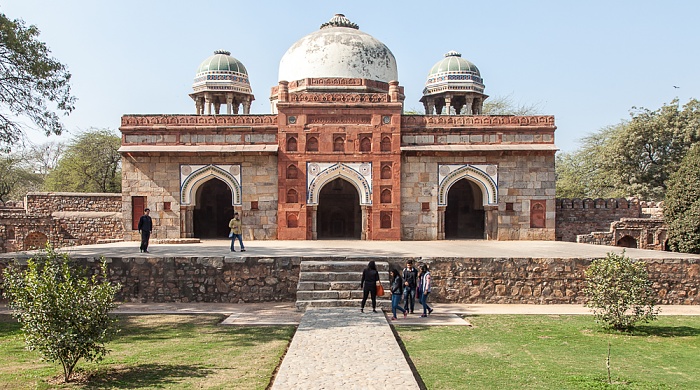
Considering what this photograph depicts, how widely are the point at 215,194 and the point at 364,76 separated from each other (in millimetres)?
7508

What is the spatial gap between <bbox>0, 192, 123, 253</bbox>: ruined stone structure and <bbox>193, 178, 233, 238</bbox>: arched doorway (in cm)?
297

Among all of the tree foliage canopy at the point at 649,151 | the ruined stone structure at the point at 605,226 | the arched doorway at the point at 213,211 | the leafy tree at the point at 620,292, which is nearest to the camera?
the leafy tree at the point at 620,292

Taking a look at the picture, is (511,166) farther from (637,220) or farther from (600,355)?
(600,355)

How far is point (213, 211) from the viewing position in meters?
23.5

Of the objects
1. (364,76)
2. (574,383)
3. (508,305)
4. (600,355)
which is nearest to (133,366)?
(574,383)

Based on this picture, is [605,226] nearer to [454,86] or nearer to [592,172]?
[454,86]

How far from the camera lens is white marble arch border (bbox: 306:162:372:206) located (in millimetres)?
20203

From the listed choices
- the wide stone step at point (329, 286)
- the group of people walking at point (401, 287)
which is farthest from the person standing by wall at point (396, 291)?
the wide stone step at point (329, 286)

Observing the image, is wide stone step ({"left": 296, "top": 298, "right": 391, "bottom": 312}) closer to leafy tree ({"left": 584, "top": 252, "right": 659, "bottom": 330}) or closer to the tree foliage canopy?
leafy tree ({"left": 584, "top": 252, "right": 659, "bottom": 330})

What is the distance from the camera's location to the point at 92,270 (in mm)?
13336

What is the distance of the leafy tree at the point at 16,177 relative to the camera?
39.1 meters

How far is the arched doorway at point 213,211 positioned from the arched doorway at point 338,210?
12.0 feet

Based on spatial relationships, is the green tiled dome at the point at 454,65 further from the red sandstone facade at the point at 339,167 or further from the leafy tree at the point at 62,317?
the leafy tree at the point at 62,317

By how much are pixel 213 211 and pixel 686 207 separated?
16982 millimetres
